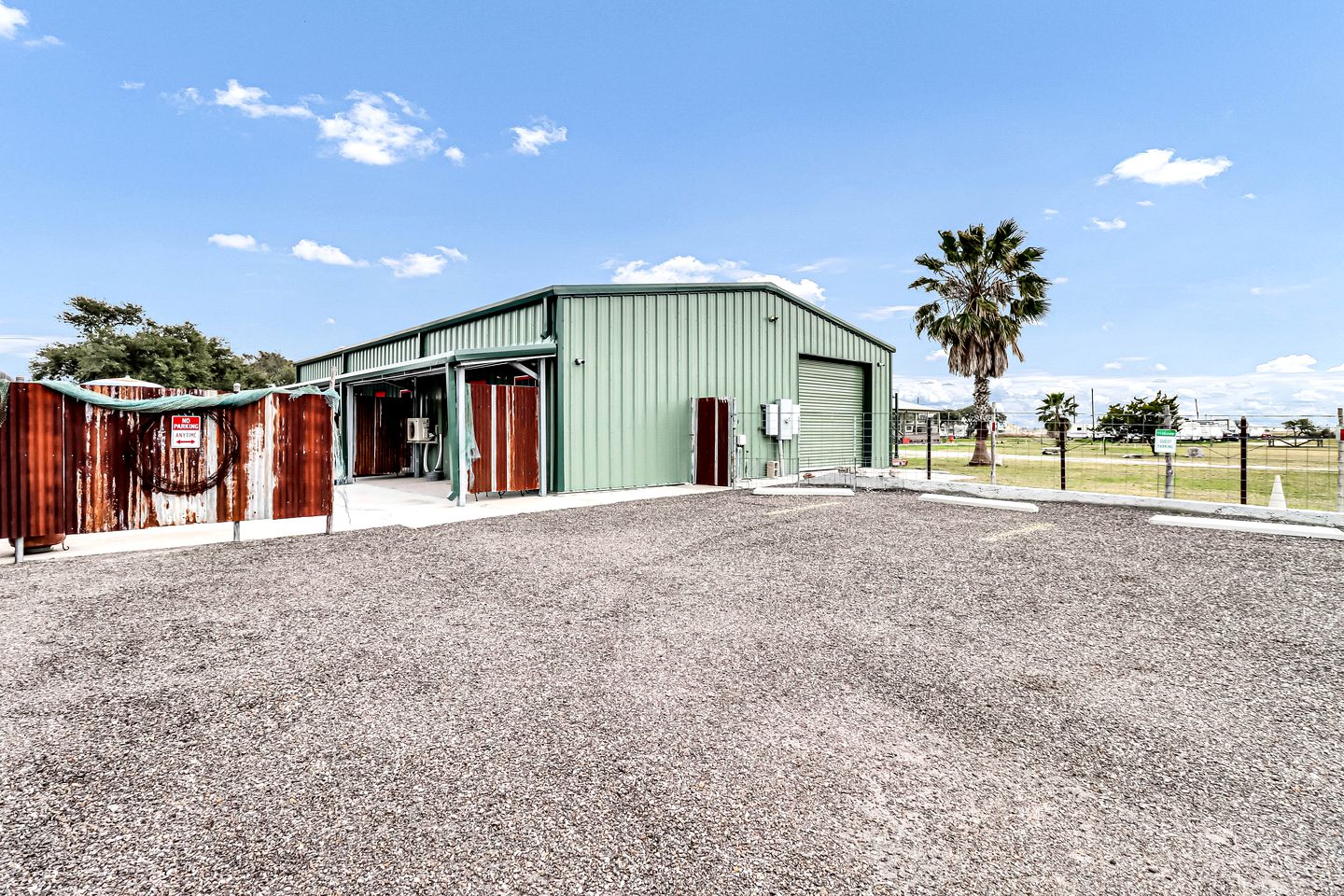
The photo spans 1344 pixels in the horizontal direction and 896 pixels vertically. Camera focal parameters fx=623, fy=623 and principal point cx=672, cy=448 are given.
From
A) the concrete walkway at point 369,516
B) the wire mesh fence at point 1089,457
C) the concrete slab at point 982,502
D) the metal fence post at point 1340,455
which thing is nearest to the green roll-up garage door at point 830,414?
the wire mesh fence at point 1089,457

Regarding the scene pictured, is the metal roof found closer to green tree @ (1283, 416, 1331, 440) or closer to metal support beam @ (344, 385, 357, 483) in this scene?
metal support beam @ (344, 385, 357, 483)

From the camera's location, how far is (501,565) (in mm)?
6543

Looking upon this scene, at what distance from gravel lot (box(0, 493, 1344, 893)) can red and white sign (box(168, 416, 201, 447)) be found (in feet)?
6.24

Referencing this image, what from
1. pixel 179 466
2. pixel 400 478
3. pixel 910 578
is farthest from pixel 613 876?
pixel 400 478

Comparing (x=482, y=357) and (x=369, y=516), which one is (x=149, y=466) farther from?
(x=482, y=357)

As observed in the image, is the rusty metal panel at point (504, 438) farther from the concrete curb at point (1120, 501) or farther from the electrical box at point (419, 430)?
the concrete curb at point (1120, 501)

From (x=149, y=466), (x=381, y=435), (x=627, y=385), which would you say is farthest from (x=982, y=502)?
(x=381, y=435)

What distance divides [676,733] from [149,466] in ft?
24.7

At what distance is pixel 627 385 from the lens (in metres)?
13.4

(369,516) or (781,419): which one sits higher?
(781,419)

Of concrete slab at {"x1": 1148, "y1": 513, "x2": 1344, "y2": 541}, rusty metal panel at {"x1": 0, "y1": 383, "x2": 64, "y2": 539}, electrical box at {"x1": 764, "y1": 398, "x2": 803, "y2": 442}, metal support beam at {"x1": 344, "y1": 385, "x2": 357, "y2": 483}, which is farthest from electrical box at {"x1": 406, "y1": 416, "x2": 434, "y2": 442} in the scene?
concrete slab at {"x1": 1148, "y1": 513, "x2": 1344, "y2": 541}

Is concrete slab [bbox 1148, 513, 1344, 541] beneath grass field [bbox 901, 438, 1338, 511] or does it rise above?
beneath

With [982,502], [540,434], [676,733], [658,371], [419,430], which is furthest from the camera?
[419,430]

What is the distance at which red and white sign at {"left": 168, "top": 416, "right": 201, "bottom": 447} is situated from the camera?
729 centimetres
